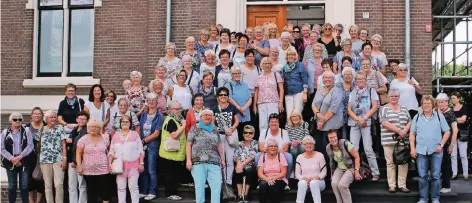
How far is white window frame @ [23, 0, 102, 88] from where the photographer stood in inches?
536

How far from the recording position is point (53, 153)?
985cm

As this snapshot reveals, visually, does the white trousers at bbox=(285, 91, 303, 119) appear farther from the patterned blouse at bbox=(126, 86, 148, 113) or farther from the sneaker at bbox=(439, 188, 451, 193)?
the sneaker at bbox=(439, 188, 451, 193)

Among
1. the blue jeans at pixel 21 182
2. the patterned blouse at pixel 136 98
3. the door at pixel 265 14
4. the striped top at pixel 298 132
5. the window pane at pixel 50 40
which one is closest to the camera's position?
the striped top at pixel 298 132

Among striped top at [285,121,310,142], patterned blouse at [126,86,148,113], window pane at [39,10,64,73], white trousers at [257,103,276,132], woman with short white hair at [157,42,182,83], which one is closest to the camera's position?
striped top at [285,121,310,142]

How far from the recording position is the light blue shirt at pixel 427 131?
350 inches

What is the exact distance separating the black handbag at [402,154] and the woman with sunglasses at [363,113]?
432 millimetres

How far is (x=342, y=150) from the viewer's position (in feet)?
29.5

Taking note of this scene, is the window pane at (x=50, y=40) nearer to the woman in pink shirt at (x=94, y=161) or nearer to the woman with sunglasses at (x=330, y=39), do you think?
the woman in pink shirt at (x=94, y=161)

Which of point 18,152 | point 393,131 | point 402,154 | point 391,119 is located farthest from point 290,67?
point 18,152

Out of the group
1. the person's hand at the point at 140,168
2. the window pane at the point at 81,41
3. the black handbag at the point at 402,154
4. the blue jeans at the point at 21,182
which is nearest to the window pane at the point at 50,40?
the window pane at the point at 81,41

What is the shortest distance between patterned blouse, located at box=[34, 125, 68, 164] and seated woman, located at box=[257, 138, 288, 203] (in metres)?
3.30

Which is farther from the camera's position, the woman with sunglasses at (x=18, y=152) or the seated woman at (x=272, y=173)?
the woman with sunglasses at (x=18, y=152)

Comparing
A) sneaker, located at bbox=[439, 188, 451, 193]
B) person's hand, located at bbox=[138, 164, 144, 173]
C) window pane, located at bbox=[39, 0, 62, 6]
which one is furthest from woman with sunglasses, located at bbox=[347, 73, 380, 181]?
window pane, located at bbox=[39, 0, 62, 6]

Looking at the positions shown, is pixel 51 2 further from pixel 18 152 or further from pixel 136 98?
pixel 136 98
